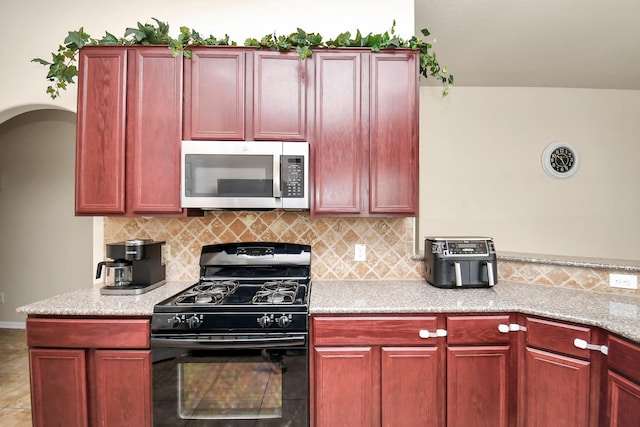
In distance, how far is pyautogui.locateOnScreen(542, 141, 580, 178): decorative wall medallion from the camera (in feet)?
12.0

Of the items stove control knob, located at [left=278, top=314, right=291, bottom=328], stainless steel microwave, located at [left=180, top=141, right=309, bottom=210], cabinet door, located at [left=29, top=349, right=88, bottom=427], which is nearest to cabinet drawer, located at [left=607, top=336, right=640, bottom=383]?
stove control knob, located at [left=278, top=314, right=291, bottom=328]

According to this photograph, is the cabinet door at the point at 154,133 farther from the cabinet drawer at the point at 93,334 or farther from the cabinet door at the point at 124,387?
the cabinet door at the point at 124,387

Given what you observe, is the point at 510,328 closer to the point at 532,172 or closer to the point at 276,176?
the point at 276,176

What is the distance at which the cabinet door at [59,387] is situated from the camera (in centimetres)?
158

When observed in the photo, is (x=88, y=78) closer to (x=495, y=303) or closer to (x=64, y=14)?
(x=64, y=14)

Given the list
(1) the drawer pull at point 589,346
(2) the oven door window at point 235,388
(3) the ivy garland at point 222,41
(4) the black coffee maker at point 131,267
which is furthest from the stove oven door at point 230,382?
(3) the ivy garland at point 222,41

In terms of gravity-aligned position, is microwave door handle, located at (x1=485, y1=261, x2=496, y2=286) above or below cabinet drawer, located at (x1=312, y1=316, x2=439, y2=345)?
above

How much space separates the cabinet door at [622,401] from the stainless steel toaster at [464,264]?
2.29 ft

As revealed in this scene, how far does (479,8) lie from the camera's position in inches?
93.6

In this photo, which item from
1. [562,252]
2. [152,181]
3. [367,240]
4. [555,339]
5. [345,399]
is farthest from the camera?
[562,252]

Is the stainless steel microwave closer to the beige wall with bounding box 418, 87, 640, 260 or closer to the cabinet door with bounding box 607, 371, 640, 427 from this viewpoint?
the cabinet door with bounding box 607, 371, 640, 427

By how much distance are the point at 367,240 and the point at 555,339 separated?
1.18 metres

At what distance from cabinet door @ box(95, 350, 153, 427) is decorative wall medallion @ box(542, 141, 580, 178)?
435cm

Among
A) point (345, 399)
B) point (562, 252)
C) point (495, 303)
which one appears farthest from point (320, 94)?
point (562, 252)
